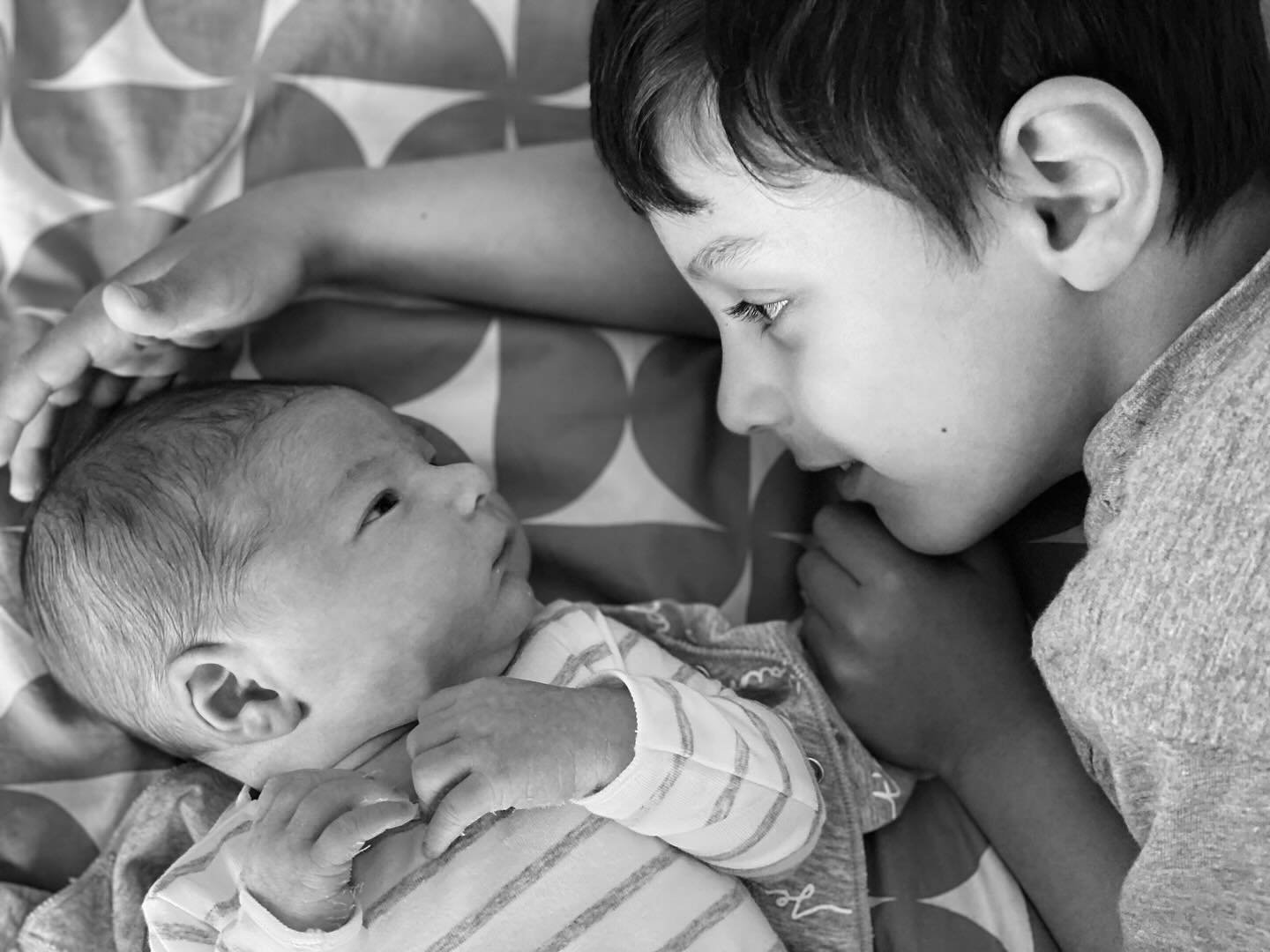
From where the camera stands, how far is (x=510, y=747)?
0.95 metres

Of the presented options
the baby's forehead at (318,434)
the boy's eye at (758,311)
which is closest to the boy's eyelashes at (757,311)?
the boy's eye at (758,311)

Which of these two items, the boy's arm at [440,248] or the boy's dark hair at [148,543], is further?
the boy's arm at [440,248]

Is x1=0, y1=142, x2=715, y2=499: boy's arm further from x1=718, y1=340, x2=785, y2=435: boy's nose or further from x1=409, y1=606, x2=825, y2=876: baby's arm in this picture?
x1=409, y1=606, x2=825, y2=876: baby's arm

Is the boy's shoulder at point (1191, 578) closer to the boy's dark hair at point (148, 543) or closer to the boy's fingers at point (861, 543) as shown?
the boy's fingers at point (861, 543)

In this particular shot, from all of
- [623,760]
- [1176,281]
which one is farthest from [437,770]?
[1176,281]

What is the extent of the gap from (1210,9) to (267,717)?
848 mm

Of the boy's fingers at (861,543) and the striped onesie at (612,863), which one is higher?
the boy's fingers at (861,543)

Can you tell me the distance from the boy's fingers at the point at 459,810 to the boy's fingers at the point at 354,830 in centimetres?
3

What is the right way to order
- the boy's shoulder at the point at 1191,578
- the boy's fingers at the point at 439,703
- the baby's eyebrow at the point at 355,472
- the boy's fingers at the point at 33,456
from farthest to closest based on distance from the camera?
1. the boy's fingers at the point at 33,456
2. the baby's eyebrow at the point at 355,472
3. the boy's fingers at the point at 439,703
4. the boy's shoulder at the point at 1191,578

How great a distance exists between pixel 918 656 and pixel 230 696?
57 centimetres

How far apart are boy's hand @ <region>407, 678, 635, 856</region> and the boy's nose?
0.26 metres

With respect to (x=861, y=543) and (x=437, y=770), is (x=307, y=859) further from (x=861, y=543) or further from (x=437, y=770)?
(x=861, y=543)

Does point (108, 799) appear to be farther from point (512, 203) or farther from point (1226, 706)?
point (1226, 706)

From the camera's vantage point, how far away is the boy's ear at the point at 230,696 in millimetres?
1048
